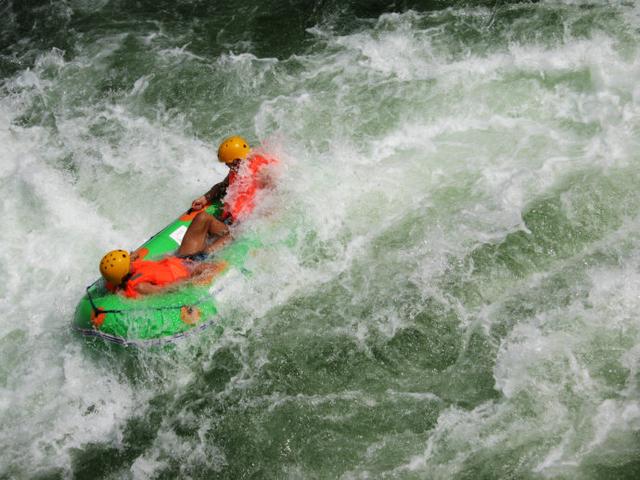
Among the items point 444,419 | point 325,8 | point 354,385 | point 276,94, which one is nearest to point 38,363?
point 354,385

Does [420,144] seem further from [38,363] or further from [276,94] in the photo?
[38,363]

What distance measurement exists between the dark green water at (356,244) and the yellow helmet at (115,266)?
691mm

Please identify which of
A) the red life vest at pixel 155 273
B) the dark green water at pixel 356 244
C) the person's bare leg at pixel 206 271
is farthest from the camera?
the person's bare leg at pixel 206 271

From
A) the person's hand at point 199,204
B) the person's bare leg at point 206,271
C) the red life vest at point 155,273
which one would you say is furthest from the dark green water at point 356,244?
the person's hand at point 199,204

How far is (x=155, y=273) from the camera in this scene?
6.30m

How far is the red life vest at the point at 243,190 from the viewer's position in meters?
6.93

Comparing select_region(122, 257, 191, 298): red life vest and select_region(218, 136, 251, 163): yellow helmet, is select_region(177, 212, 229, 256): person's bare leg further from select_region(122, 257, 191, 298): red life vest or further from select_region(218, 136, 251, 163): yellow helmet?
select_region(218, 136, 251, 163): yellow helmet

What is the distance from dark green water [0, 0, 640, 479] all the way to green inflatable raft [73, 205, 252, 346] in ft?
0.51

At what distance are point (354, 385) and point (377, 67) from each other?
16.1ft

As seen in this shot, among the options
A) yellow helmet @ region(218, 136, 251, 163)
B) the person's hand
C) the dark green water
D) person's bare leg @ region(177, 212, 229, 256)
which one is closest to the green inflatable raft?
the dark green water

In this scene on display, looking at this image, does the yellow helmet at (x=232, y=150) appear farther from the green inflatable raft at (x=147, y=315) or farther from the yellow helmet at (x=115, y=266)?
the yellow helmet at (x=115, y=266)

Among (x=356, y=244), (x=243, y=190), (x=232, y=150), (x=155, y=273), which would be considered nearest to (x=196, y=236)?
(x=155, y=273)

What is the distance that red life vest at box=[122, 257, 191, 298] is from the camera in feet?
20.4

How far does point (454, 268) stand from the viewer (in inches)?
262
